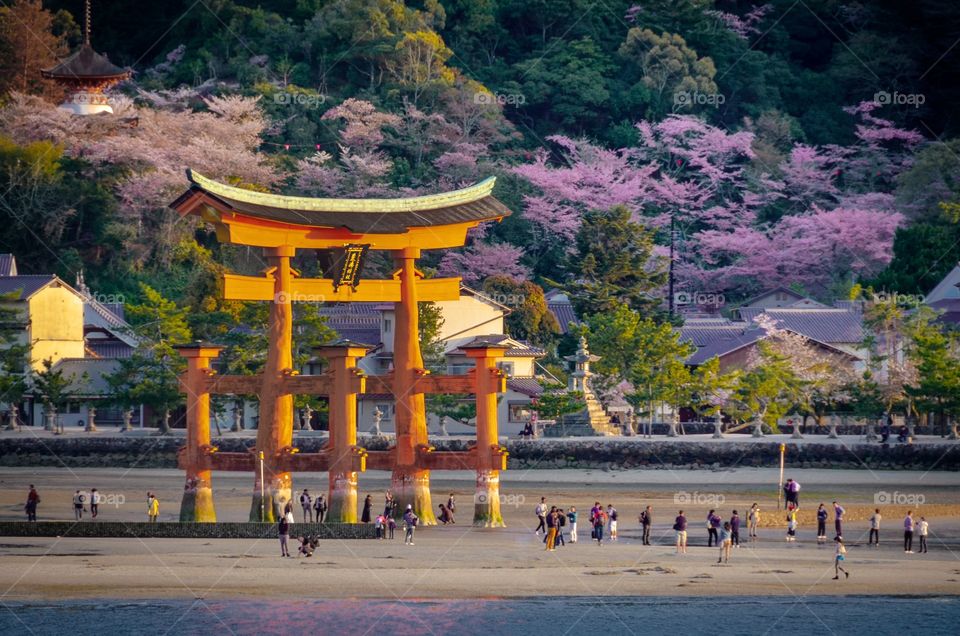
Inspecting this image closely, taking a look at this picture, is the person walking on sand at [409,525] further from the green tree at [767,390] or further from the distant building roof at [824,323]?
the distant building roof at [824,323]

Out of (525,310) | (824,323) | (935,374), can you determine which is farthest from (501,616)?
(824,323)

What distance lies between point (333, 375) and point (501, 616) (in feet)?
35.2

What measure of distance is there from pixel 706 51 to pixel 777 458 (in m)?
49.8

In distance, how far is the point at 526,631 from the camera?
137 ft

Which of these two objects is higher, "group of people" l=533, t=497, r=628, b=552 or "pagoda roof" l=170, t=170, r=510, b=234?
"pagoda roof" l=170, t=170, r=510, b=234

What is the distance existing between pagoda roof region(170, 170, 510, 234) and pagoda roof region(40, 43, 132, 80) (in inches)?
2104

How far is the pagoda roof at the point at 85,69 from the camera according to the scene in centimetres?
Answer: 10281

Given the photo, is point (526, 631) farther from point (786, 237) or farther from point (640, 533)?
point (786, 237)

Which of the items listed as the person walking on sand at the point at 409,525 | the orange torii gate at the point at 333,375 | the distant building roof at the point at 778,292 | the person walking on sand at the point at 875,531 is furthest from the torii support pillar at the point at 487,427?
the distant building roof at the point at 778,292

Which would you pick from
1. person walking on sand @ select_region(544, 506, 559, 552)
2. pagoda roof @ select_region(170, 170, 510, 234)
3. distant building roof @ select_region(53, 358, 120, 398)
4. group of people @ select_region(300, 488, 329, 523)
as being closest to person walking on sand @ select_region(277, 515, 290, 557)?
group of people @ select_region(300, 488, 329, 523)

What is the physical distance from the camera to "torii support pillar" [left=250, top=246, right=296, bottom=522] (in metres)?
51.1

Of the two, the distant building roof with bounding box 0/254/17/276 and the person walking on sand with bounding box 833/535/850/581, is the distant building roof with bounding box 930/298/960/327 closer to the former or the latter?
the person walking on sand with bounding box 833/535/850/581

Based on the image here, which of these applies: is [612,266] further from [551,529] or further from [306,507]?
[551,529]

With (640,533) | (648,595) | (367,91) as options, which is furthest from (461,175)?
(648,595)
